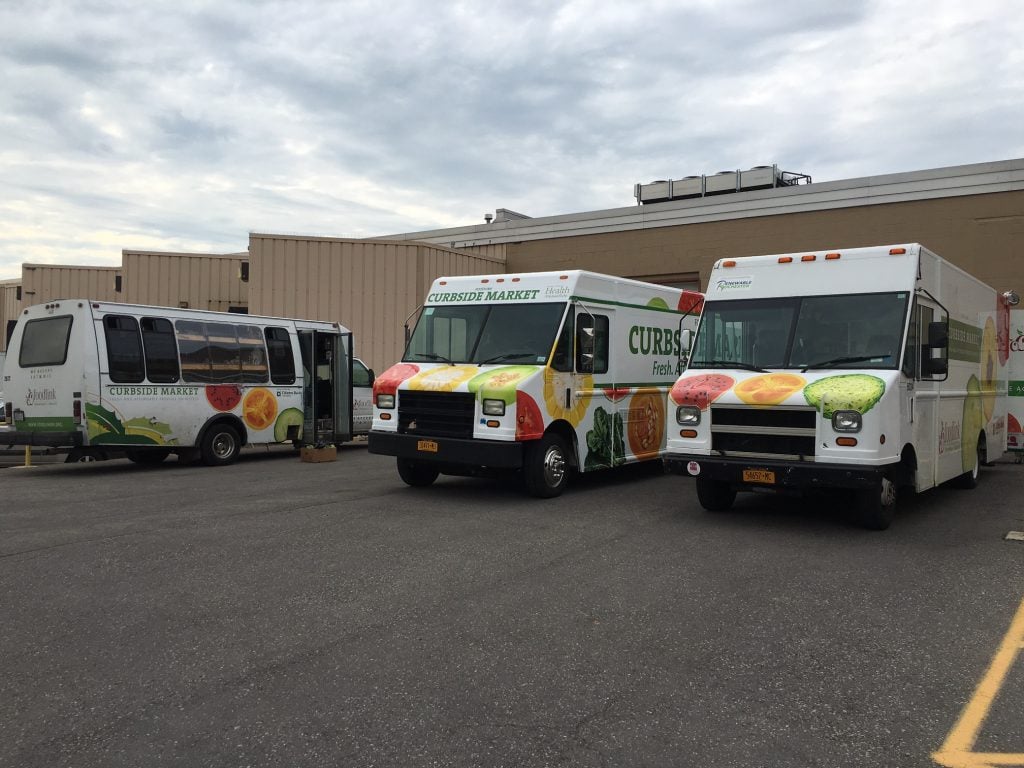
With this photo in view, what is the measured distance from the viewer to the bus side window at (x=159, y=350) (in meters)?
13.1

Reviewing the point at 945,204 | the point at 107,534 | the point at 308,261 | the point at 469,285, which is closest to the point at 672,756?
the point at 107,534

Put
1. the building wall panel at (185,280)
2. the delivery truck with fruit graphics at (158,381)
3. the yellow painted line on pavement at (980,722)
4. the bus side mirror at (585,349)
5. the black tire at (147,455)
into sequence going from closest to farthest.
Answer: the yellow painted line on pavement at (980,722), the bus side mirror at (585,349), the delivery truck with fruit graphics at (158,381), the black tire at (147,455), the building wall panel at (185,280)

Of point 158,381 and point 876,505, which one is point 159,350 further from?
point 876,505

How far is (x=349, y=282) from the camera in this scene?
864 inches

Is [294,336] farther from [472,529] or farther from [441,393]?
[472,529]

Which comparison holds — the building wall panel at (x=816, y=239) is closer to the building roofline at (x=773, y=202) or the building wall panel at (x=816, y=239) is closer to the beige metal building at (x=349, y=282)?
Answer: the building roofline at (x=773, y=202)

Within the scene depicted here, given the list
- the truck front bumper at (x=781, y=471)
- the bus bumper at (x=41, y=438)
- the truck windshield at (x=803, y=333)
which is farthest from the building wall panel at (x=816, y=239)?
the bus bumper at (x=41, y=438)

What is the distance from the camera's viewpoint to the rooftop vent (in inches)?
926

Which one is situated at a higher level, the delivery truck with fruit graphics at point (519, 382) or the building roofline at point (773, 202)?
the building roofline at point (773, 202)

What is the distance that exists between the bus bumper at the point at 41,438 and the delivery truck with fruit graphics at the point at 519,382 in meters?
4.99

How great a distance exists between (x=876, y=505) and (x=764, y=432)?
4.11 ft

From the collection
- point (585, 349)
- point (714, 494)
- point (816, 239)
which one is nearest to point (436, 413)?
point (585, 349)

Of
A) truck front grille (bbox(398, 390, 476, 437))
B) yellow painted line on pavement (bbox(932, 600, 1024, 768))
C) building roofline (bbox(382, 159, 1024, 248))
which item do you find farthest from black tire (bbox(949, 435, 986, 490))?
building roofline (bbox(382, 159, 1024, 248))

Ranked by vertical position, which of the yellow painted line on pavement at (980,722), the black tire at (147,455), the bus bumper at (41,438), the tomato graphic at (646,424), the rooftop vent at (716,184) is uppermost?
the rooftop vent at (716,184)
